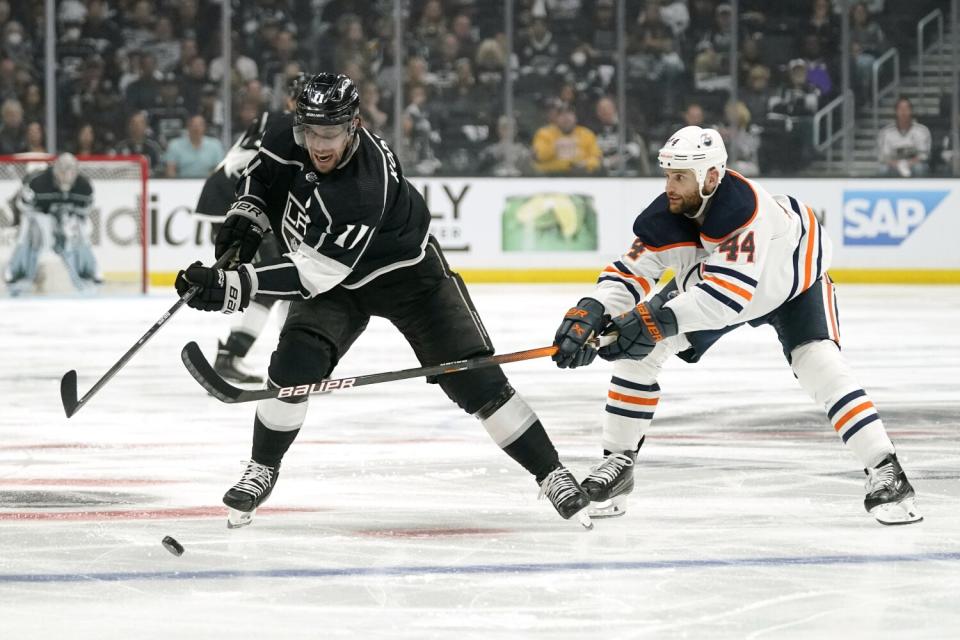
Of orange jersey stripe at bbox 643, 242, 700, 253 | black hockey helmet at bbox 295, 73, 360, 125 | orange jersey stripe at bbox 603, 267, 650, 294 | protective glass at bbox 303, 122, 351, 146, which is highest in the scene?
black hockey helmet at bbox 295, 73, 360, 125

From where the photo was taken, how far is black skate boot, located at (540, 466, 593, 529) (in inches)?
127

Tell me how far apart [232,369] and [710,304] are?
291 centimetres

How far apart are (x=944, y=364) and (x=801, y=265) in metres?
3.19

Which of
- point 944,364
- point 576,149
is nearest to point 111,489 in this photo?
point 944,364

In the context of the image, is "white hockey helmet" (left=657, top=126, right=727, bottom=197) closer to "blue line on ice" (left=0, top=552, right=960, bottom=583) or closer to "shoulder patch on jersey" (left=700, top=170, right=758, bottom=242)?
"shoulder patch on jersey" (left=700, top=170, right=758, bottom=242)

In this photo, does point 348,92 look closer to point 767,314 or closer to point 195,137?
point 767,314

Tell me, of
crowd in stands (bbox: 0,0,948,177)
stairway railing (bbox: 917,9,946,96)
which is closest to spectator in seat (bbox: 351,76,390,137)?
crowd in stands (bbox: 0,0,948,177)

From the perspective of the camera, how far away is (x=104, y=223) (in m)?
Result: 9.94

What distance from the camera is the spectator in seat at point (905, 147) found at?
1046 cm

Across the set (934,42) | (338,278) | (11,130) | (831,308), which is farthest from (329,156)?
(934,42)

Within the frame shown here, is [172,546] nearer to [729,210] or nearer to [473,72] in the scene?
[729,210]

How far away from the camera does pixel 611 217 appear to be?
10.5 metres

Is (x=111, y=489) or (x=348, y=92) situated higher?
(x=348, y=92)

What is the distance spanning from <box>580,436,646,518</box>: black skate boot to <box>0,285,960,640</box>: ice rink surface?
4cm
